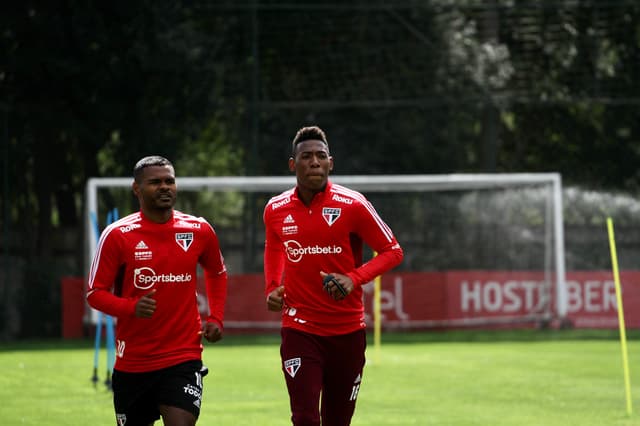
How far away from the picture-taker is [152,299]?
760 centimetres

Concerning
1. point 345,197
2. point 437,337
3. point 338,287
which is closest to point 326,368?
point 338,287

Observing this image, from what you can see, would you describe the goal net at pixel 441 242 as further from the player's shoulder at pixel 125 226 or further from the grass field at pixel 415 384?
the player's shoulder at pixel 125 226

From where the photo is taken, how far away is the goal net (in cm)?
2530

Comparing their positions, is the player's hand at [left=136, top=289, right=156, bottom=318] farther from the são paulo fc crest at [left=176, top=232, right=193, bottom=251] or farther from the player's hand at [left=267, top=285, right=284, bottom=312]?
the player's hand at [left=267, top=285, right=284, bottom=312]

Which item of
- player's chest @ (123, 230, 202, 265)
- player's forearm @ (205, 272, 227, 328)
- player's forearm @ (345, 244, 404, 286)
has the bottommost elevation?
player's forearm @ (205, 272, 227, 328)

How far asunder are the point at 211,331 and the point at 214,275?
1.53ft

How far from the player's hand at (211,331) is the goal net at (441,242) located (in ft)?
52.2

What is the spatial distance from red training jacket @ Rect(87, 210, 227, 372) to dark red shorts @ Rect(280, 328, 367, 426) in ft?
1.99

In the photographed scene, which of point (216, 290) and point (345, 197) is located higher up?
point (345, 197)

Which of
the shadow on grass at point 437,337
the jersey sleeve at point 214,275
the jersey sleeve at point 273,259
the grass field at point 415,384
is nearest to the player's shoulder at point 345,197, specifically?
the jersey sleeve at point 273,259

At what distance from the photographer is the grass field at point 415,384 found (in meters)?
12.5

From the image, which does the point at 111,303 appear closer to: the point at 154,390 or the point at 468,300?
the point at 154,390

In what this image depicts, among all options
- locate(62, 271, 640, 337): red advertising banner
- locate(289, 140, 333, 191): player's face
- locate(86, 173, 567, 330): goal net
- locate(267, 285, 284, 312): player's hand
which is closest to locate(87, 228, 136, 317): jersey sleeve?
locate(267, 285, 284, 312): player's hand

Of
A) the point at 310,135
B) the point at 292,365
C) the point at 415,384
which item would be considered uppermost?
the point at 310,135
